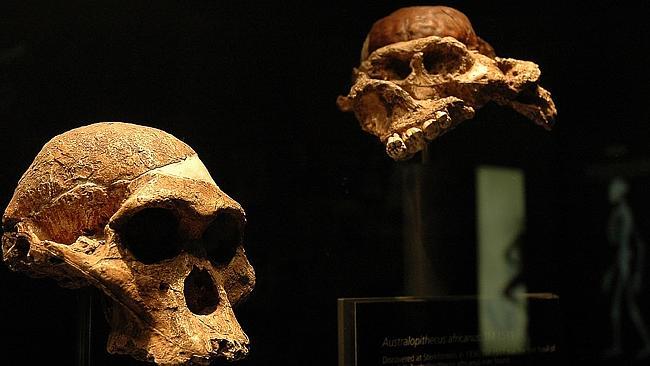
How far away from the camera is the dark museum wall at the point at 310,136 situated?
1938mm

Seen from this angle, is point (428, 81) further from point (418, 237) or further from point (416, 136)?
point (418, 237)

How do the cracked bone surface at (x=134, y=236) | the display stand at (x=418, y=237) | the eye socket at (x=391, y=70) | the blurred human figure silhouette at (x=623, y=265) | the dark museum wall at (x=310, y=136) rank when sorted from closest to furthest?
1. the cracked bone surface at (x=134, y=236)
2. the dark museum wall at (x=310, y=136)
3. the eye socket at (x=391, y=70)
4. the display stand at (x=418, y=237)
5. the blurred human figure silhouette at (x=623, y=265)

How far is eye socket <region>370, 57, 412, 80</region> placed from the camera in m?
2.21

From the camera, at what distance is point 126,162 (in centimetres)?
166

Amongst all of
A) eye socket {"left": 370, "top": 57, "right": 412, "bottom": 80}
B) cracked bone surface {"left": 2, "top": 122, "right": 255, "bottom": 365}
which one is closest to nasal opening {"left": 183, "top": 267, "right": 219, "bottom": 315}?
cracked bone surface {"left": 2, "top": 122, "right": 255, "bottom": 365}

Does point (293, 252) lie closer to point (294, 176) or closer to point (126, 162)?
point (294, 176)

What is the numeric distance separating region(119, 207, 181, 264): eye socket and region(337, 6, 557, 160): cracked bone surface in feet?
2.02

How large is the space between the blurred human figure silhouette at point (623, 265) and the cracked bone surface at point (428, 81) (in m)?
0.79

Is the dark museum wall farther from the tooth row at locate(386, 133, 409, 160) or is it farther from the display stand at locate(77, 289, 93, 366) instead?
the tooth row at locate(386, 133, 409, 160)

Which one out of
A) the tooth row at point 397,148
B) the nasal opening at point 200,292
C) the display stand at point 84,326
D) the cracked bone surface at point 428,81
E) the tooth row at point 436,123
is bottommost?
the display stand at point 84,326

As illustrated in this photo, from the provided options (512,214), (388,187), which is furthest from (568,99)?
(388,187)

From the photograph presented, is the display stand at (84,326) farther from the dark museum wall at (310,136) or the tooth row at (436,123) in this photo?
the tooth row at (436,123)

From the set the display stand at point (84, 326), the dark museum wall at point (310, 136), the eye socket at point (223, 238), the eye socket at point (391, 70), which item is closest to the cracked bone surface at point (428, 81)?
the eye socket at point (391, 70)

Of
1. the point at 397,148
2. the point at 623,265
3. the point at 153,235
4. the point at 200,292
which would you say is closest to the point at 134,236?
the point at 153,235
